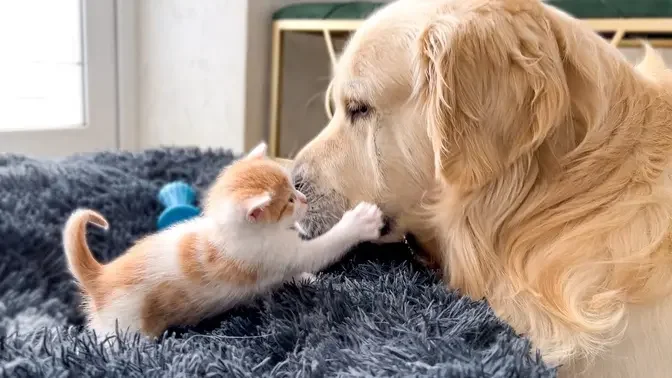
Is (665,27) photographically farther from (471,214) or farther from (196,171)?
(196,171)

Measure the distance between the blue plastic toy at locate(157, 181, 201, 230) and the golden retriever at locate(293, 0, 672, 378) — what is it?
0.57 m

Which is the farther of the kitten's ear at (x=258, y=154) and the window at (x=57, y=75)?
the window at (x=57, y=75)

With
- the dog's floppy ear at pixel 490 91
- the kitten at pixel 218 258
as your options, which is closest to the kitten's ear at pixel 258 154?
the kitten at pixel 218 258

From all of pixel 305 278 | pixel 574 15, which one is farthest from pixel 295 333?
pixel 574 15

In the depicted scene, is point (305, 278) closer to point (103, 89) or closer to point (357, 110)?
point (357, 110)

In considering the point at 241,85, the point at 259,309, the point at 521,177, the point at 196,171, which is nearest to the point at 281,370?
the point at 259,309

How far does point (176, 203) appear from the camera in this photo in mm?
1412

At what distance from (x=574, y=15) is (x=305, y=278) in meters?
0.94

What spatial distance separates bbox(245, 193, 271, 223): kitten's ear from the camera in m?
0.88

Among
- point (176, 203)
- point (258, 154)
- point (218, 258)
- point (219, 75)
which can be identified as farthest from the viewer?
point (219, 75)

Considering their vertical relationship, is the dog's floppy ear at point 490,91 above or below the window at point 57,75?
above

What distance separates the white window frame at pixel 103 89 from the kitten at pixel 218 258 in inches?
49.6

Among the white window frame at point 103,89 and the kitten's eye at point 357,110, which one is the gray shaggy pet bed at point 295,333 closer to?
the kitten's eye at point 357,110

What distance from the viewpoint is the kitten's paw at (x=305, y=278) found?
0.91 metres
